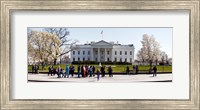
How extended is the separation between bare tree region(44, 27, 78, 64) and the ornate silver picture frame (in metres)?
0.50

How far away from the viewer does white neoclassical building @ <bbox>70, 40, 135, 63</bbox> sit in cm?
988

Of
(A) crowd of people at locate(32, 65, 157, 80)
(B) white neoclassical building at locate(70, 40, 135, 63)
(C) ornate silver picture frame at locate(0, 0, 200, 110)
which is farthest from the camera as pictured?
(A) crowd of people at locate(32, 65, 157, 80)

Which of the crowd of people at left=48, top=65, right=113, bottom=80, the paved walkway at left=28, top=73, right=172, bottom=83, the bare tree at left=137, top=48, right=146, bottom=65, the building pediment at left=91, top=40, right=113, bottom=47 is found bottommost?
the paved walkway at left=28, top=73, right=172, bottom=83

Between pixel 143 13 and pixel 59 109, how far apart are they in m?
2.79

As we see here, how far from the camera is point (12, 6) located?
9719 mm

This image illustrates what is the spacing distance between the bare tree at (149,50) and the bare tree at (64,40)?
59.5 inches

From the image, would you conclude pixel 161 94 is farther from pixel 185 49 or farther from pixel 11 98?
pixel 11 98

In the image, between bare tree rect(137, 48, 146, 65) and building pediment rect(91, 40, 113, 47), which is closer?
→ building pediment rect(91, 40, 113, 47)

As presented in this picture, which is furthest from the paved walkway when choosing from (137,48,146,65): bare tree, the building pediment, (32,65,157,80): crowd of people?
the building pediment

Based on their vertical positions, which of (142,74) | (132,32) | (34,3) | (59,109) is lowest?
(59,109)

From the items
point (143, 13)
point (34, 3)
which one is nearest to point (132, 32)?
point (143, 13)

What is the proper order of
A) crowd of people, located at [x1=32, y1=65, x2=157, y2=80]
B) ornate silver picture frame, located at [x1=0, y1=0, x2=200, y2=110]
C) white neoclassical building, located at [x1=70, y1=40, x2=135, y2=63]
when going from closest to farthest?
ornate silver picture frame, located at [x1=0, y1=0, x2=200, y2=110] < white neoclassical building, located at [x1=70, y1=40, x2=135, y2=63] < crowd of people, located at [x1=32, y1=65, x2=157, y2=80]

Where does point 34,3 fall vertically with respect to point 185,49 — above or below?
above

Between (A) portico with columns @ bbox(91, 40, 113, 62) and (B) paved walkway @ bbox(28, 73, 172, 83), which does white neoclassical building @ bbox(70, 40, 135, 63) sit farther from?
(B) paved walkway @ bbox(28, 73, 172, 83)
